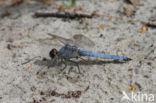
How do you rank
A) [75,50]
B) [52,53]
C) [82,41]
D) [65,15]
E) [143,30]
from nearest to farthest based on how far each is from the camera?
1. [52,53]
2. [75,50]
3. [82,41]
4. [143,30]
5. [65,15]

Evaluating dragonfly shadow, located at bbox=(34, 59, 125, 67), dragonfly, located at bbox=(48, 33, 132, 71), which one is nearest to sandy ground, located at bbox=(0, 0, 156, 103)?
dragonfly shadow, located at bbox=(34, 59, 125, 67)

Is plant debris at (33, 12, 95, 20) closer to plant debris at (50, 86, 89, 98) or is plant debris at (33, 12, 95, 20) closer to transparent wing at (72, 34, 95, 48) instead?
transparent wing at (72, 34, 95, 48)

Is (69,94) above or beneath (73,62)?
beneath

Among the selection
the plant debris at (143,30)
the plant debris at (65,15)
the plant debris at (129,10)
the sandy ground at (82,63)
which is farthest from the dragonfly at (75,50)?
the plant debris at (129,10)

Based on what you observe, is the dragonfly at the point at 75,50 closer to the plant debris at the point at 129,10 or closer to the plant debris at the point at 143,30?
the plant debris at the point at 143,30

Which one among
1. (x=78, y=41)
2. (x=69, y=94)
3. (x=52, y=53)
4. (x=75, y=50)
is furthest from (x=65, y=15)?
(x=69, y=94)

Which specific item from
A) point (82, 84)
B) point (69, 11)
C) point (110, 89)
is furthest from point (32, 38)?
point (110, 89)

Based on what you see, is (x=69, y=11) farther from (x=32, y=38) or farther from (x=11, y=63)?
(x=11, y=63)

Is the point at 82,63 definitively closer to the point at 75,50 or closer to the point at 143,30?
the point at 75,50

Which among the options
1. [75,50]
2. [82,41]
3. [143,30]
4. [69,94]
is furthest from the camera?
[143,30]
